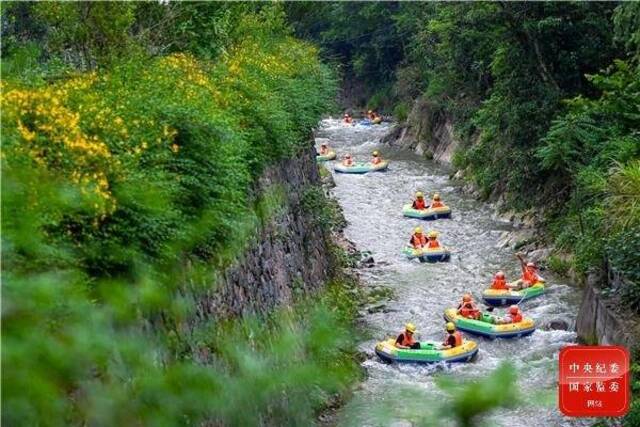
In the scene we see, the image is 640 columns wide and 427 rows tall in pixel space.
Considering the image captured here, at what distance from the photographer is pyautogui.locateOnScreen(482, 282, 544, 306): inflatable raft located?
51.1 ft

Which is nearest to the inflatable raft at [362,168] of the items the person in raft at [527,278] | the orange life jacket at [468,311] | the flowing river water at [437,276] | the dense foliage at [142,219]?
the flowing river water at [437,276]

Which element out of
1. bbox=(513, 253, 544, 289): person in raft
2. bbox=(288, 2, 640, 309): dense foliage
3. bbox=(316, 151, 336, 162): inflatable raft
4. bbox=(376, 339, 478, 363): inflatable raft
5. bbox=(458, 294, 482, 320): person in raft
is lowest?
bbox=(316, 151, 336, 162): inflatable raft

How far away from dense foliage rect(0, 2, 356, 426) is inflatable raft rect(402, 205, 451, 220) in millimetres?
5975

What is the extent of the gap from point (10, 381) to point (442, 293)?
14844mm

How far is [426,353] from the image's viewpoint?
12867 mm

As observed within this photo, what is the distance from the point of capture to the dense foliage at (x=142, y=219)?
2111 mm

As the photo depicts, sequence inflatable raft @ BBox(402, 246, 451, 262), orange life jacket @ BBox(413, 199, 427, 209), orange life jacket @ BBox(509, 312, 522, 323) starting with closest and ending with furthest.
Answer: orange life jacket @ BBox(509, 312, 522, 323) → inflatable raft @ BBox(402, 246, 451, 262) → orange life jacket @ BBox(413, 199, 427, 209)

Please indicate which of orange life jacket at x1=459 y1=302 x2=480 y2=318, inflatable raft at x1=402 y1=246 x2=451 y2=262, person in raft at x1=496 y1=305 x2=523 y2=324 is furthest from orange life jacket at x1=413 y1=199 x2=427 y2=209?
person in raft at x1=496 y1=305 x2=523 y2=324

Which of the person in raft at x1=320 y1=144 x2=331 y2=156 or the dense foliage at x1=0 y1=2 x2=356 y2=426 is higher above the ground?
the dense foliage at x1=0 y1=2 x2=356 y2=426

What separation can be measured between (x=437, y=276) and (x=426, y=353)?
184 inches

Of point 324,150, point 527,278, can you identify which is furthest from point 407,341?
point 324,150

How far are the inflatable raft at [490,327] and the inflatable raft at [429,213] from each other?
7204mm

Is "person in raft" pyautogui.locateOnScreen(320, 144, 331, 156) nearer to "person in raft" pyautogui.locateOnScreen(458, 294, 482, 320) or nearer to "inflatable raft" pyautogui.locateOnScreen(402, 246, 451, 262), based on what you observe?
"inflatable raft" pyautogui.locateOnScreen(402, 246, 451, 262)

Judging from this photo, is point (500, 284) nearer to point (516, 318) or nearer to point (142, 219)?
Answer: point (516, 318)
